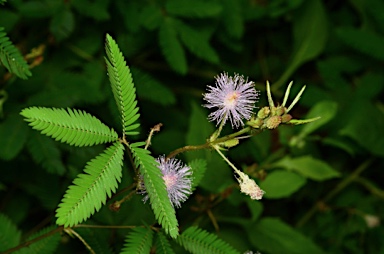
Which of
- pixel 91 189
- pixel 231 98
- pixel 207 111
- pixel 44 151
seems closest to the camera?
pixel 91 189

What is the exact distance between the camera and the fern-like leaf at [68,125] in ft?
3.47

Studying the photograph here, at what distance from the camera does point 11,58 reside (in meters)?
1.36

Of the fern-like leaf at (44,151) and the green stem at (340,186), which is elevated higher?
the green stem at (340,186)

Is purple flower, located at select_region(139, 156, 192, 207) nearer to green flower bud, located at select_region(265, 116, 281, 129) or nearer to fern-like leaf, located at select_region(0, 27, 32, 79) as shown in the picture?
green flower bud, located at select_region(265, 116, 281, 129)

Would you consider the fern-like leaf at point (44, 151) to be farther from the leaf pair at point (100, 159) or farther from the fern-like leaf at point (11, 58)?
the leaf pair at point (100, 159)

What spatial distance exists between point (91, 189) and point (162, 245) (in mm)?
322

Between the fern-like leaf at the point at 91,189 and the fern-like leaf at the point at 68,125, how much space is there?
47 mm

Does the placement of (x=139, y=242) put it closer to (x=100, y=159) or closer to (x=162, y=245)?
(x=162, y=245)

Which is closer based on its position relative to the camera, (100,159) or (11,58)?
(100,159)

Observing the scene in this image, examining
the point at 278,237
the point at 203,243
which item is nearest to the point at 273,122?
the point at 203,243

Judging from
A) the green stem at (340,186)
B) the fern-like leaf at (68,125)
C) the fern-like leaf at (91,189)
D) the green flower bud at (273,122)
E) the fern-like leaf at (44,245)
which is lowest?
the fern-like leaf at (44,245)

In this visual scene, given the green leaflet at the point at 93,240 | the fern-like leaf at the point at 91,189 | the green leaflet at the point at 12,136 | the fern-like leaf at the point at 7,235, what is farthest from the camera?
the green leaflet at the point at 12,136

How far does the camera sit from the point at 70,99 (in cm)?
192

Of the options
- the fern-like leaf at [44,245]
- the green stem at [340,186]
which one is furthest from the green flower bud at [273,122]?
the green stem at [340,186]
